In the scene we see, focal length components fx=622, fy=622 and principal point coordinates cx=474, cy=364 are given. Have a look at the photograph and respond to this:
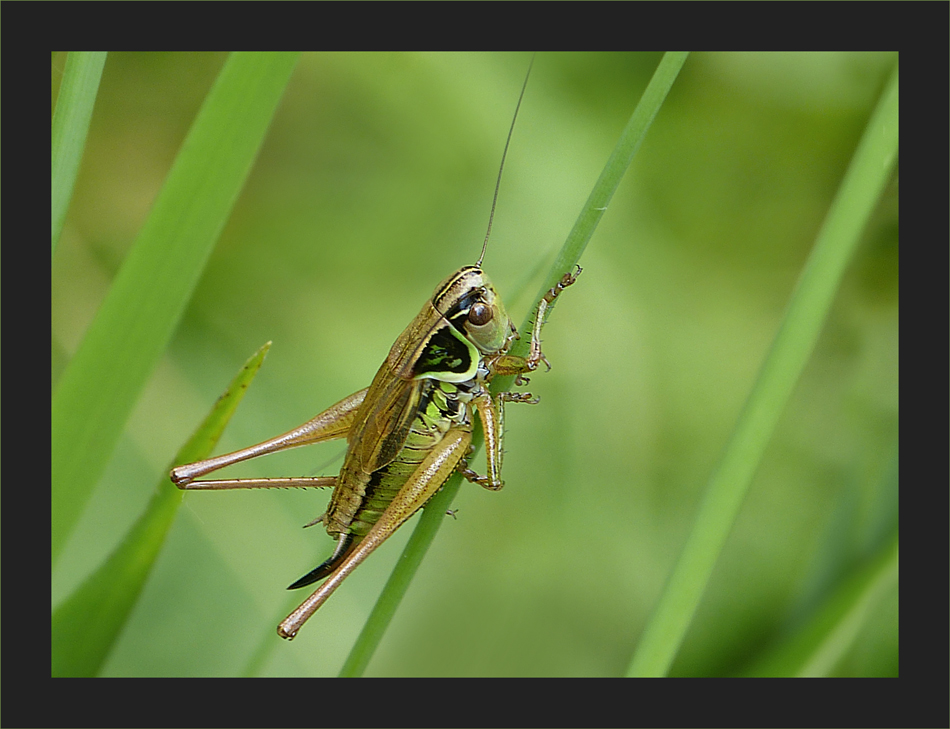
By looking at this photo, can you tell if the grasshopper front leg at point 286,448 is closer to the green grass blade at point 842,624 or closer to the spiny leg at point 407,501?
the spiny leg at point 407,501

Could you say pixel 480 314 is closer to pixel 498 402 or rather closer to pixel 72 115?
pixel 498 402

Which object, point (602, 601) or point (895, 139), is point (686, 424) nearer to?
point (602, 601)

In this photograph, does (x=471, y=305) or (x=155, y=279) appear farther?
(x=471, y=305)

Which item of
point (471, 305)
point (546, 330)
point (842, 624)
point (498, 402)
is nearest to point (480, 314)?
point (471, 305)

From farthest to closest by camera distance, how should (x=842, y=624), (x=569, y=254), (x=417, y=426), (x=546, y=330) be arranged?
(x=546, y=330) < (x=842, y=624) < (x=417, y=426) < (x=569, y=254)

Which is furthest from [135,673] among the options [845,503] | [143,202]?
[845,503]

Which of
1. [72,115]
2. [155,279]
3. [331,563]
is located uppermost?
[72,115]

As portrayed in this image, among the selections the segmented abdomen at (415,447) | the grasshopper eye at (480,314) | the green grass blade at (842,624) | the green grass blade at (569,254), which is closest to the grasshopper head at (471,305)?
the grasshopper eye at (480,314)
